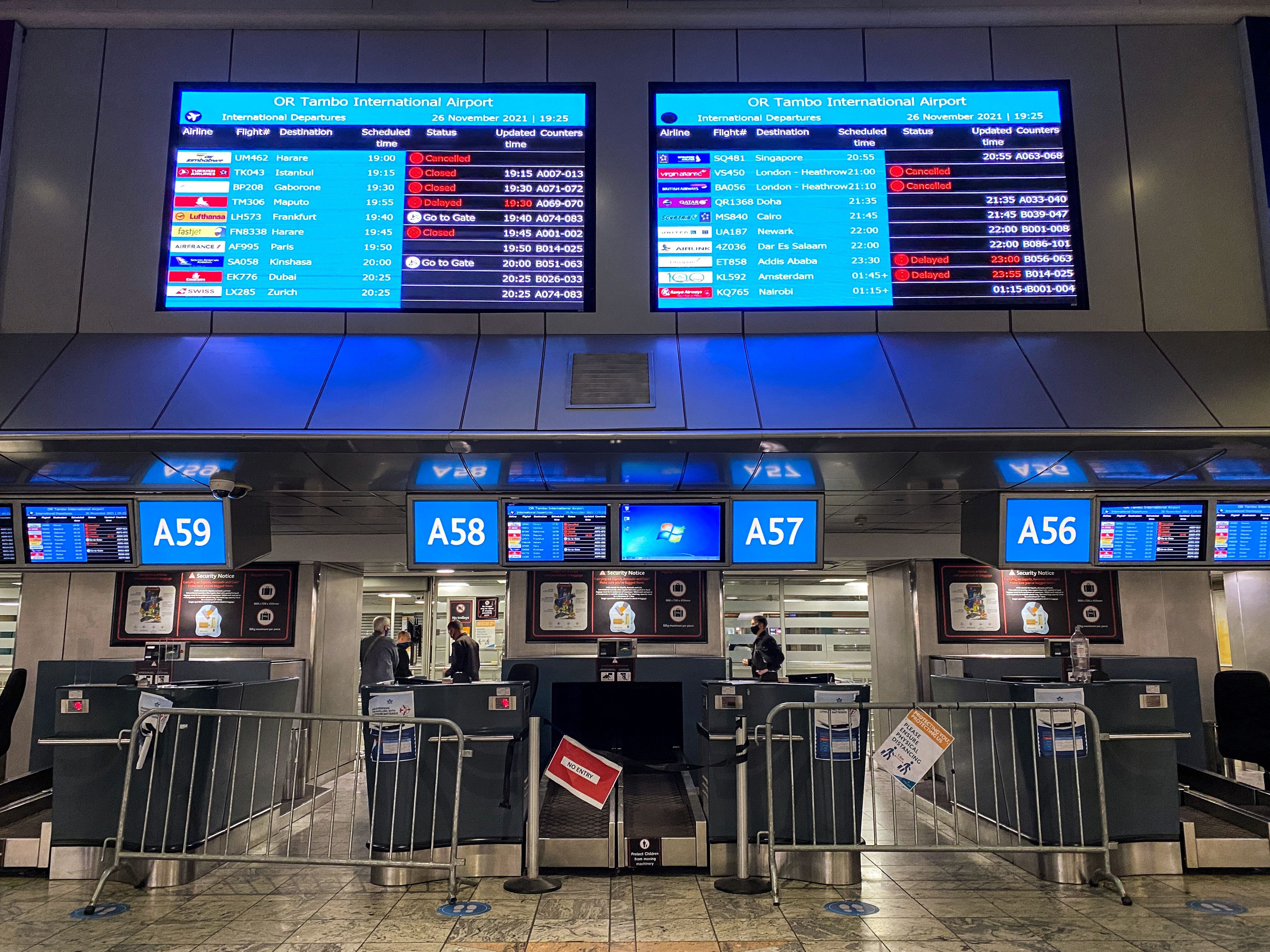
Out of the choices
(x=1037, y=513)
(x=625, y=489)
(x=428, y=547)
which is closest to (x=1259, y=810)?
(x=1037, y=513)

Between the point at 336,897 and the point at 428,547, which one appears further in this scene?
the point at 428,547

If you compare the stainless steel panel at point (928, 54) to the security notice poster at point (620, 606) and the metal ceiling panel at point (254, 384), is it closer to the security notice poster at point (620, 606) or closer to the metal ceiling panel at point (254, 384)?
the metal ceiling panel at point (254, 384)

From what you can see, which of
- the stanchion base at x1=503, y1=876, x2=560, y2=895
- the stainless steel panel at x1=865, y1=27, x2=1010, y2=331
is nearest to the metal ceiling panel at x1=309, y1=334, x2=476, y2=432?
the stanchion base at x1=503, y1=876, x2=560, y2=895

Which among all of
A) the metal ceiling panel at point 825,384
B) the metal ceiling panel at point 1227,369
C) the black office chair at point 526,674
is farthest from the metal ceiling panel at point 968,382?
the black office chair at point 526,674

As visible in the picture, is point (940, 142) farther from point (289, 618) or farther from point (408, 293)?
point (289, 618)

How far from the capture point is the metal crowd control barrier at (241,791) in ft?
16.8

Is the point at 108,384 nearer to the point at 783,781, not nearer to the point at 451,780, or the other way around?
the point at 451,780

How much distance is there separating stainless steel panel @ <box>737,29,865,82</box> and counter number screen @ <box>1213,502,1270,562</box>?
160 inches

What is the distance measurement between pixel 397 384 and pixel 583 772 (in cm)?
284

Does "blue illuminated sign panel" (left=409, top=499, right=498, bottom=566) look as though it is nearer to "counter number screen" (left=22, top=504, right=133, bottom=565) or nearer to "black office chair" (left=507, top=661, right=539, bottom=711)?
"counter number screen" (left=22, top=504, right=133, bottom=565)

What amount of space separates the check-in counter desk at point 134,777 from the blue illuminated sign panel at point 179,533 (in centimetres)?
97

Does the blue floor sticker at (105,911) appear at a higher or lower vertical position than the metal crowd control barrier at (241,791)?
lower

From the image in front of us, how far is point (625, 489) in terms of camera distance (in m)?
6.02

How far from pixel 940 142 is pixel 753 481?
2711 mm
